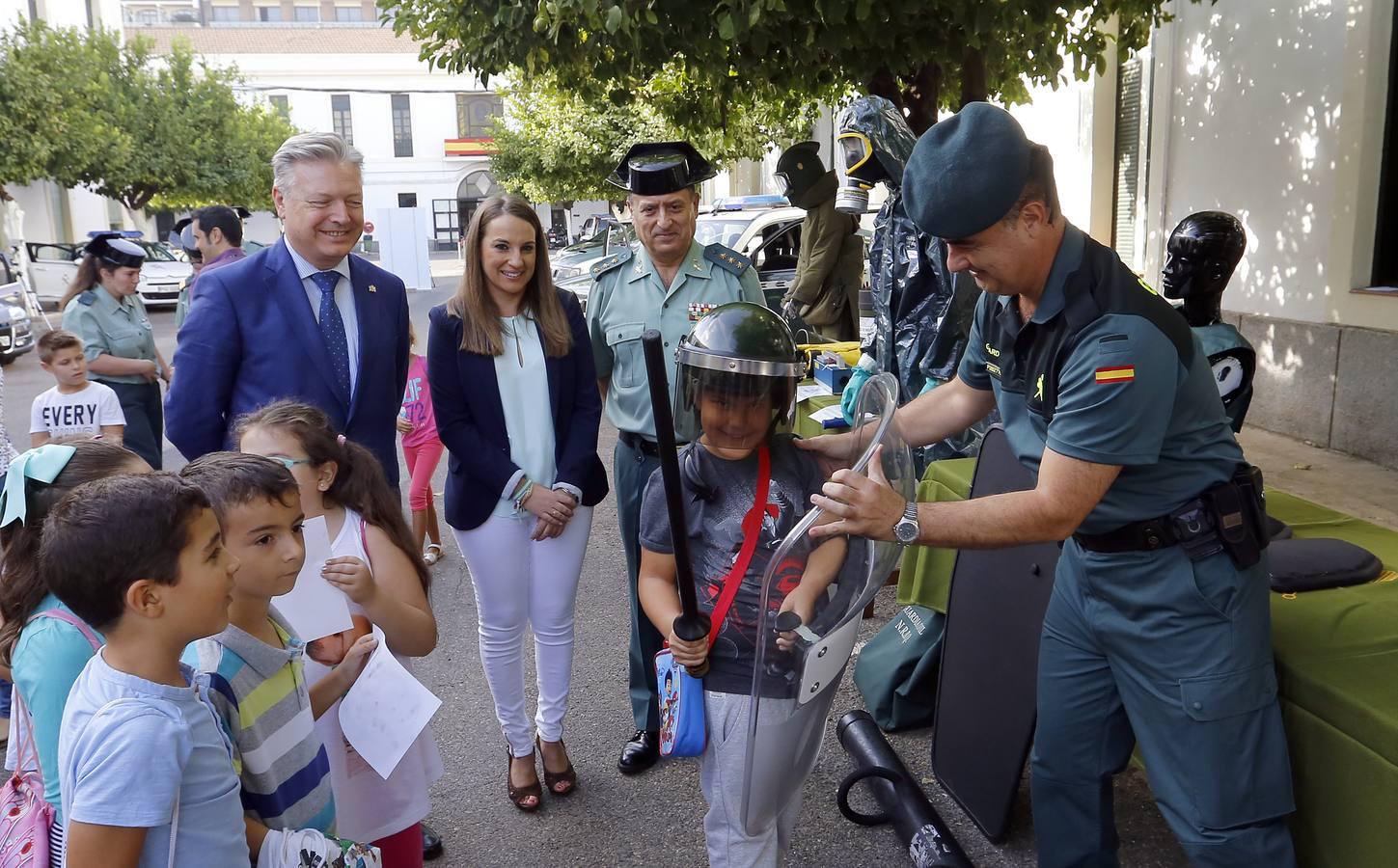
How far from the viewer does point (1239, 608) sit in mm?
2008

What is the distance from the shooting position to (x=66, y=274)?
815 inches

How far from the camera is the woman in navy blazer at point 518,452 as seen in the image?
10.2ft

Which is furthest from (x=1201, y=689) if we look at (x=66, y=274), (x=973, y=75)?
(x=66, y=274)

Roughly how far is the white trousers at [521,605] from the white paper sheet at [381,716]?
106cm

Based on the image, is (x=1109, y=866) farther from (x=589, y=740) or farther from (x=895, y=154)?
(x=895, y=154)

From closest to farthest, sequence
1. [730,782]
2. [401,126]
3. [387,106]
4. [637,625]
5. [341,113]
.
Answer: [730,782] < [637,625] < [387,106] < [341,113] < [401,126]

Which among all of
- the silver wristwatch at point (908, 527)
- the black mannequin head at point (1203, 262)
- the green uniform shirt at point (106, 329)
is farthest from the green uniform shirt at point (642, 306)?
the green uniform shirt at point (106, 329)

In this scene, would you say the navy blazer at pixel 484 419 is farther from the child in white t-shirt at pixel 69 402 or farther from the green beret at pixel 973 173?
the child in white t-shirt at pixel 69 402

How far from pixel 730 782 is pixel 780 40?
477 centimetres

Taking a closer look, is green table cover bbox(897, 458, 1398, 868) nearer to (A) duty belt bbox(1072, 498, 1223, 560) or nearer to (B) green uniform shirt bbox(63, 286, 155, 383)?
(A) duty belt bbox(1072, 498, 1223, 560)

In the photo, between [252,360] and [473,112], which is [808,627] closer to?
[252,360]

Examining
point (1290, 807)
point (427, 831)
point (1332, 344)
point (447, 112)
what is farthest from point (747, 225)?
point (447, 112)

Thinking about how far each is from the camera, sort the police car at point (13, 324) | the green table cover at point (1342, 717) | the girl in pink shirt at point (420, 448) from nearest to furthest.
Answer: the green table cover at point (1342, 717) < the girl in pink shirt at point (420, 448) < the police car at point (13, 324)

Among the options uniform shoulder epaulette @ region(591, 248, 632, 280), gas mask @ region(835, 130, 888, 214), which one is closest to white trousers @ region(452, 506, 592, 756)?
uniform shoulder epaulette @ region(591, 248, 632, 280)
